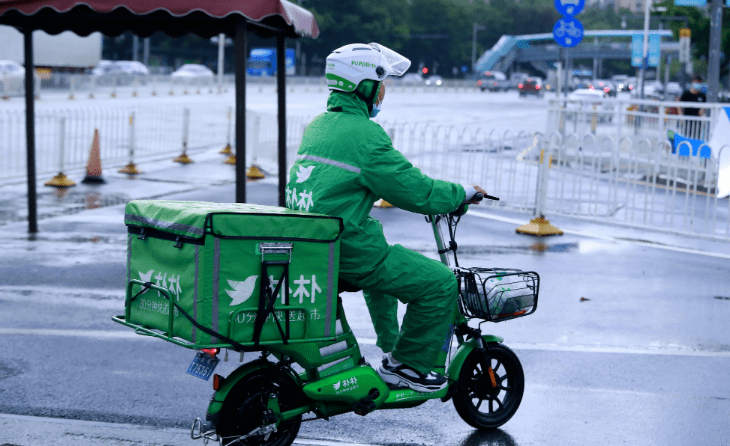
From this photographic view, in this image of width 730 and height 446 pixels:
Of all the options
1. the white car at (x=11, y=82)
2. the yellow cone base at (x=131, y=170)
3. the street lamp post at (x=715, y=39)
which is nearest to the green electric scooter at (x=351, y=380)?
the yellow cone base at (x=131, y=170)

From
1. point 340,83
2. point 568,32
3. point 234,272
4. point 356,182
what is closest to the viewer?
point 234,272

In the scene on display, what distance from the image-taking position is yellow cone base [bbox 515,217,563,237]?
36.4 ft

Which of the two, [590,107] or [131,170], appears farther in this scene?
[131,170]

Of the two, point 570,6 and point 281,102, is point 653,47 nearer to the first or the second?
point 570,6

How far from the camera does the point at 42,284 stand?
8.08 metres

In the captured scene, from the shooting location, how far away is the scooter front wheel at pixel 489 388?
465cm

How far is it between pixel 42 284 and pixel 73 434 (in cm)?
375

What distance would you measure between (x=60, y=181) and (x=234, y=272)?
11819mm

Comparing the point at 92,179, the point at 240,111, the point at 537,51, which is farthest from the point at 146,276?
the point at 537,51

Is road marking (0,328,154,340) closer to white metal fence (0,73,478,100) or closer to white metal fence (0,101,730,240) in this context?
white metal fence (0,101,730,240)

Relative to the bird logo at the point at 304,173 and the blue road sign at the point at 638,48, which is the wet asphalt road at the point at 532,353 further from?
the blue road sign at the point at 638,48

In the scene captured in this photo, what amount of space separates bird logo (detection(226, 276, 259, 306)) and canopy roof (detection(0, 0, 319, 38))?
221 inches

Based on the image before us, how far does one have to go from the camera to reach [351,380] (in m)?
4.18

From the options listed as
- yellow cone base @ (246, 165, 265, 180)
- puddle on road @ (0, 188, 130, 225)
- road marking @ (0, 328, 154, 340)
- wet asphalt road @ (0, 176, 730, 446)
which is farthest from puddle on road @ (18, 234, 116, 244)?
yellow cone base @ (246, 165, 265, 180)
